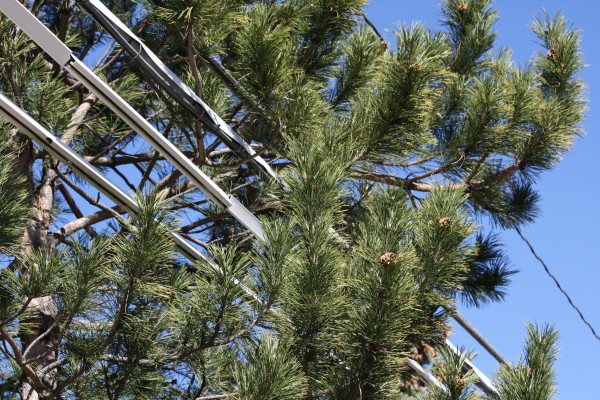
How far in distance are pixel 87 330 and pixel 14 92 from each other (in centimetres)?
102

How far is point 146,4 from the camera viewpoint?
355 centimetres

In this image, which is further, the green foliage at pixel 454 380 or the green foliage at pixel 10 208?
the green foliage at pixel 10 208

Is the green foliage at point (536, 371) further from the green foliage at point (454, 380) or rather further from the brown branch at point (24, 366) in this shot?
the brown branch at point (24, 366)

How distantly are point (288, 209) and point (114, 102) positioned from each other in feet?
2.11

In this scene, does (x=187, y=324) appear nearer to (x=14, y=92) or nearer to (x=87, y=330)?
(x=87, y=330)

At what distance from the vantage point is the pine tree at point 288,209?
290 cm

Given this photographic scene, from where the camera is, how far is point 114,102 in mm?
3197

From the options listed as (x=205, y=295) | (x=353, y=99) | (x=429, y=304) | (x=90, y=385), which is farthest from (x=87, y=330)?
(x=353, y=99)

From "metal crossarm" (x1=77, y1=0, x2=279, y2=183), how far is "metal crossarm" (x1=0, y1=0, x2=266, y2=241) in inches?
7.8

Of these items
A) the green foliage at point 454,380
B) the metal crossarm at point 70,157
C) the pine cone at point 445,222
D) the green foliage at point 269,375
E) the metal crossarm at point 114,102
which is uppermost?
A: the metal crossarm at point 114,102

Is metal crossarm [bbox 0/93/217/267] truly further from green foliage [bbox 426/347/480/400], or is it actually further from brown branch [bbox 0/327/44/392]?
green foliage [bbox 426/347/480/400]

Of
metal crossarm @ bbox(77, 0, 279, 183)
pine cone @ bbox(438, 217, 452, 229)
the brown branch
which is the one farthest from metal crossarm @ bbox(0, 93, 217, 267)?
pine cone @ bbox(438, 217, 452, 229)

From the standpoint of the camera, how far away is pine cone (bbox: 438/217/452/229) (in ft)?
9.86

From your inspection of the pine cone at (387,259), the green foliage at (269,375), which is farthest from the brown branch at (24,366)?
the pine cone at (387,259)
